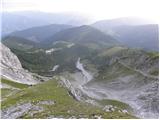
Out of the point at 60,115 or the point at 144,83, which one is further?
the point at 144,83

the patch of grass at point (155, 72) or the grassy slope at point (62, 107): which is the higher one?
the grassy slope at point (62, 107)

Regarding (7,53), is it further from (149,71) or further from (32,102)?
(32,102)

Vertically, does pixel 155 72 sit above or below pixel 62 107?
below

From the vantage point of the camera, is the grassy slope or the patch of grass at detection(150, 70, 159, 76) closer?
the grassy slope

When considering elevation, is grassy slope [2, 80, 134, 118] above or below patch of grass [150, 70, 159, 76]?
above

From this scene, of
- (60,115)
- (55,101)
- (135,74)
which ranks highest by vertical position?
(60,115)

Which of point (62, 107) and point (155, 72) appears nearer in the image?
point (62, 107)

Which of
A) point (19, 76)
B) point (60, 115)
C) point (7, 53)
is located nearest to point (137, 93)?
point (19, 76)

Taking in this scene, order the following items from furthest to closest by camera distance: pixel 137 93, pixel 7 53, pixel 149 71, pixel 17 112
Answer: pixel 7 53 → pixel 149 71 → pixel 137 93 → pixel 17 112

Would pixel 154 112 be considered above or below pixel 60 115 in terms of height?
below

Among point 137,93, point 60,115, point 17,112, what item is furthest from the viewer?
point 137,93

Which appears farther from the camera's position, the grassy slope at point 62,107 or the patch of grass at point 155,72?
the patch of grass at point 155,72
